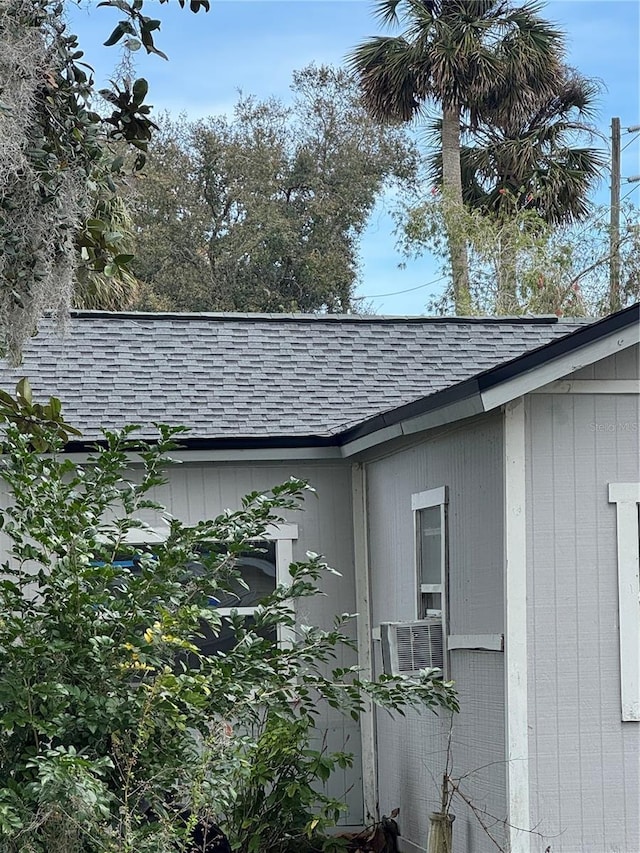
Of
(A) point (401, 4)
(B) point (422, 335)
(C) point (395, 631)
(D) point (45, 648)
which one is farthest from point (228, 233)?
(D) point (45, 648)

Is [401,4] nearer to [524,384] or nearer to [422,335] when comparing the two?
[422,335]

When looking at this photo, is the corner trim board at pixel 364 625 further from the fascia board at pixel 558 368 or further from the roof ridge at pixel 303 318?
the fascia board at pixel 558 368

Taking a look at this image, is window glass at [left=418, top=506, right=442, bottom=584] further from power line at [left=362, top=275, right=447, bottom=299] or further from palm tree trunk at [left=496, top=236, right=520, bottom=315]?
power line at [left=362, top=275, right=447, bottom=299]

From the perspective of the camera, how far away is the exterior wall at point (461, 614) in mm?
6086

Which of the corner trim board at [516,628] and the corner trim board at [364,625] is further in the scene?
the corner trim board at [364,625]

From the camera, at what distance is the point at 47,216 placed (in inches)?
164

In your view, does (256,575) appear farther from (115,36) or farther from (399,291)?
(399,291)

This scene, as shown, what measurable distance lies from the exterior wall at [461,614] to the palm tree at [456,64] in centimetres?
1429

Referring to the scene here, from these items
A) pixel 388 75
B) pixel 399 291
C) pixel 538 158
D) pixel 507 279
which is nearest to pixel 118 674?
pixel 507 279

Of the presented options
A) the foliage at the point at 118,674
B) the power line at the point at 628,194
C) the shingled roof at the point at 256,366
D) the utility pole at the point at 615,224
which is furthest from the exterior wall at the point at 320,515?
the power line at the point at 628,194

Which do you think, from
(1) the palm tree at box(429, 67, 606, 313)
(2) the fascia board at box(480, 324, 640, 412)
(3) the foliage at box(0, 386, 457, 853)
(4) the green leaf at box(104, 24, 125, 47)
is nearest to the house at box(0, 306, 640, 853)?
(2) the fascia board at box(480, 324, 640, 412)

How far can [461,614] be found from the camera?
260 inches

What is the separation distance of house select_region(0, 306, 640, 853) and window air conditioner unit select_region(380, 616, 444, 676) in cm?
1

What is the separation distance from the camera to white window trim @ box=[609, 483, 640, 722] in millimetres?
5887
